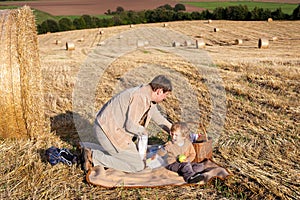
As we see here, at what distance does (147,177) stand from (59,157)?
1.15 metres

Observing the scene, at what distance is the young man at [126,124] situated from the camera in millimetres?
Result: 4977

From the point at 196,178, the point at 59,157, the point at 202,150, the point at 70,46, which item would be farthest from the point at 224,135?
the point at 70,46

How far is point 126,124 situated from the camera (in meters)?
5.03

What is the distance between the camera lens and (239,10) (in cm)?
3100

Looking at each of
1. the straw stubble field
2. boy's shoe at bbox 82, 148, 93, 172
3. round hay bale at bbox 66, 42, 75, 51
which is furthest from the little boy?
round hay bale at bbox 66, 42, 75, 51

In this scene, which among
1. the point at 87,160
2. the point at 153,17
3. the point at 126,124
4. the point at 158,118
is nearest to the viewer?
the point at 126,124

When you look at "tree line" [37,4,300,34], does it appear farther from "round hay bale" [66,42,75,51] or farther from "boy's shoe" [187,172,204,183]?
"boy's shoe" [187,172,204,183]

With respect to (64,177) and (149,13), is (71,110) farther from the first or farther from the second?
(149,13)

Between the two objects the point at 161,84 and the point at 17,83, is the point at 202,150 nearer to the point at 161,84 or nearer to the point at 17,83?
the point at 161,84

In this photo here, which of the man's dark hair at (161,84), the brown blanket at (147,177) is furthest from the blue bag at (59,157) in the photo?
the man's dark hair at (161,84)

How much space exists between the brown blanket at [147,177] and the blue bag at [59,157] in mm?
405

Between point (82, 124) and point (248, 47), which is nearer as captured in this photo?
point (82, 124)

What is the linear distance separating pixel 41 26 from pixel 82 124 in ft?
87.4

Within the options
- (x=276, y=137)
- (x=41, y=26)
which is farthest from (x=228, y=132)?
(x=41, y=26)
